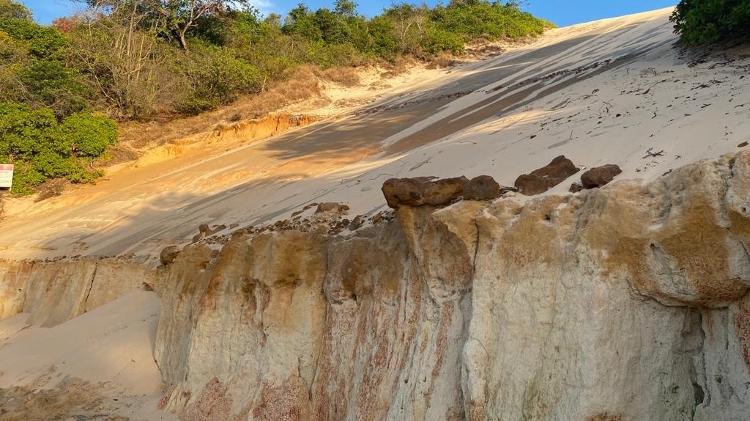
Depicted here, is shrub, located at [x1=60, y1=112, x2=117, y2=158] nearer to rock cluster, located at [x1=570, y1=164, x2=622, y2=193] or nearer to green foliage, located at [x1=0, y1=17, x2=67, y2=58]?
green foliage, located at [x1=0, y1=17, x2=67, y2=58]

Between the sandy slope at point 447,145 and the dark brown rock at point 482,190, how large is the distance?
55 centimetres

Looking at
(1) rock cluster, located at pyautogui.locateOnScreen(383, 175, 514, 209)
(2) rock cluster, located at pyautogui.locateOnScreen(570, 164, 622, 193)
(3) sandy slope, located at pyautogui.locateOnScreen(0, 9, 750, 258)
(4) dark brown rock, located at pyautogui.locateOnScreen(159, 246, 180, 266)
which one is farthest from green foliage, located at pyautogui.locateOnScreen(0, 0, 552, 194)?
(2) rock cluster, located at pyautogui.locateOnScreen(570, 164, 622, 193)

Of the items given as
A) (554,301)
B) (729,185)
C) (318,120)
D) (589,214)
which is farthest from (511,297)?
(318,120)

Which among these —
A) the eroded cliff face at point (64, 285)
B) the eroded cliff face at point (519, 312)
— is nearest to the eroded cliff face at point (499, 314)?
the eroded cliff face at point (519, 312)

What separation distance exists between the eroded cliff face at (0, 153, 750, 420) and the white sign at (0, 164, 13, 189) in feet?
44.4

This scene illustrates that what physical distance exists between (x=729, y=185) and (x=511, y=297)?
1677 millimetres

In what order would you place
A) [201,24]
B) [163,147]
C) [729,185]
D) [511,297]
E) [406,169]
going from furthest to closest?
[201,24], [163,147], [406,169], [511,297], [729,185]

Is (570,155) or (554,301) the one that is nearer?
(554,301)

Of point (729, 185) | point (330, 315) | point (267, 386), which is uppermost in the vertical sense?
point (729, 185)

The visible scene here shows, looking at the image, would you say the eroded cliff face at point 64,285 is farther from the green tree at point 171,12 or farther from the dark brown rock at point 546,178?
the green tree at point 171,12

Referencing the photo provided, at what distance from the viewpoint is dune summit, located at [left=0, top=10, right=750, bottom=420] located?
387 centimetres

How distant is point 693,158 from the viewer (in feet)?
15.5

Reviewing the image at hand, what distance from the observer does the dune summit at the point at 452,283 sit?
3.87 m

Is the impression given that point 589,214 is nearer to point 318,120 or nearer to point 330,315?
point 330,315
